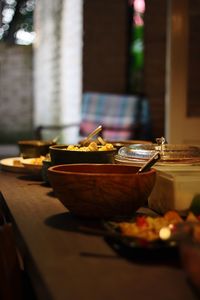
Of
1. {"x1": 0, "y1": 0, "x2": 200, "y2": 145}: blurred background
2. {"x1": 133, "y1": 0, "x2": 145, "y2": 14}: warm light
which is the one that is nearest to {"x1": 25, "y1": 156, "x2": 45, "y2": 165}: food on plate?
{"x1": 0, "y1": 0, "x2": 200, "y2": 145}: blurred background

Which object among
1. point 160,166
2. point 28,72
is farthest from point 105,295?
point 28,72

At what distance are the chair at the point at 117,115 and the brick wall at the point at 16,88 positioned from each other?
2915 millimetres

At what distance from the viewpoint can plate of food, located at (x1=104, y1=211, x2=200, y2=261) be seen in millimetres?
807

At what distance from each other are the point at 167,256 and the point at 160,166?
1.54 ft

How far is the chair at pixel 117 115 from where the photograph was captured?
15.4ft

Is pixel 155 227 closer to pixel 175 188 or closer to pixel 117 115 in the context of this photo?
pixel 175 188

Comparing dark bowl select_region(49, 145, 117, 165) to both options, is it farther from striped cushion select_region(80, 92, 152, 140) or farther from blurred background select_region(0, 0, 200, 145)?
striped cushion select_region(80, 92, 152, 140)

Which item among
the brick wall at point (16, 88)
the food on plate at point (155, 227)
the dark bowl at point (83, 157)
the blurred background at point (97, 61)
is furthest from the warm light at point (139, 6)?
the food on plate at point (155, 227)

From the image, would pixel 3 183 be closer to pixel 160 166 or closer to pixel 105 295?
pixel 160 166

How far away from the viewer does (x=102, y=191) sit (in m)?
1.03

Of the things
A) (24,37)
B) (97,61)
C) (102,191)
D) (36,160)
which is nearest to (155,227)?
(102,191)

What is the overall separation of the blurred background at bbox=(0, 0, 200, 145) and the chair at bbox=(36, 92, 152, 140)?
0.09 metres

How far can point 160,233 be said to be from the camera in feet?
2.82

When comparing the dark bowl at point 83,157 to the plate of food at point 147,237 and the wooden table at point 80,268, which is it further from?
the plate of food at point 147,237
